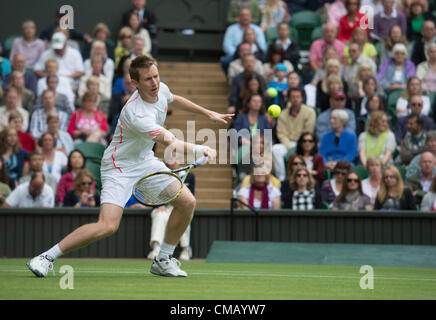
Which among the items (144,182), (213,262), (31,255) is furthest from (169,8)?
(144,182)

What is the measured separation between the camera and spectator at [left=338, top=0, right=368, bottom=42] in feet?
51.0

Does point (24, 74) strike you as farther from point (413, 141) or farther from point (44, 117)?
point (413, 141)

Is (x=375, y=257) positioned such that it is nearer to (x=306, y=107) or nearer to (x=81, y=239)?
(x=306, y=107)

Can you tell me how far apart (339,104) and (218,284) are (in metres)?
6.91

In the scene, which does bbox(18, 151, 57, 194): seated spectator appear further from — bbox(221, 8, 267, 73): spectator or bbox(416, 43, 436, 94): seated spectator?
bbox(416, 43, 436, 94): seated spectator

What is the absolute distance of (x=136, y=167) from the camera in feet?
24.3

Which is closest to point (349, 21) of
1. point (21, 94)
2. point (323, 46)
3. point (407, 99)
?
point (323, 46)

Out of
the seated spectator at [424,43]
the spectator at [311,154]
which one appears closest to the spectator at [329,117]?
the spectator at [311,154]

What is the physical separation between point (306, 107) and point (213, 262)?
3.96 m

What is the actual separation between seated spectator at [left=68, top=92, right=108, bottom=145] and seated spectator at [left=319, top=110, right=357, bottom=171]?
348 cm

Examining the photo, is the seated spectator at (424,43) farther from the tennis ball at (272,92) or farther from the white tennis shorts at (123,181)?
the white tennis shorts at (123,181)

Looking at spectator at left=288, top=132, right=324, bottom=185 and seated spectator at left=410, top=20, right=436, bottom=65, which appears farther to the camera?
seated spectator at left=410, top=20, right=436, bottom=65

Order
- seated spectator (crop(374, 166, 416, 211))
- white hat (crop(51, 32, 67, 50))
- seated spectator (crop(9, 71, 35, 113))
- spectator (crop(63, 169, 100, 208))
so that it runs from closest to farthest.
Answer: seated spectator (crop(374, 166, 416, 211)) < spectator (crop(63, 169, 100, 208)) < seated spectator (crop(9, 71, 35, 113)) < white hat (crop(51, 32, 67, 50))

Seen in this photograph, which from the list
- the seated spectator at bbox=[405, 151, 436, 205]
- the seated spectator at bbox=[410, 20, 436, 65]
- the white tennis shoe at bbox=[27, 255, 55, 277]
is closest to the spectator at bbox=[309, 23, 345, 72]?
the seated spectator at bbox=[410, 20, 436, 65]
